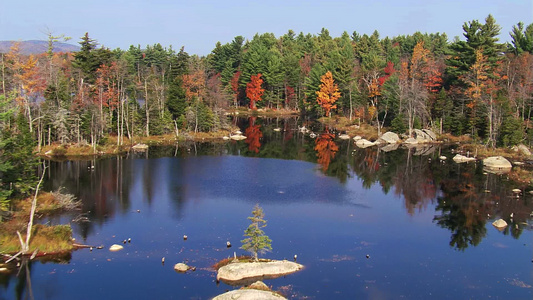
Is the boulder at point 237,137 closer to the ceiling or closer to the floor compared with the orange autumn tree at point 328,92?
closer to the floor

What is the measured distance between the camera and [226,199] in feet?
145

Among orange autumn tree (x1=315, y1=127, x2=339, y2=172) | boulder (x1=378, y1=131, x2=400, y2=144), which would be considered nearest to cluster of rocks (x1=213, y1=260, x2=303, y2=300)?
orange autumn tree (x1=315, y1=127, x2=339, y2=172)

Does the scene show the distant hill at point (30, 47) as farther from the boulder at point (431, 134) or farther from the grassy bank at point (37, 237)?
the boulder at point (431, 134)

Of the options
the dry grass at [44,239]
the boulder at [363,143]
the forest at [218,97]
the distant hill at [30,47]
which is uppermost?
the distant hill at [30,47]

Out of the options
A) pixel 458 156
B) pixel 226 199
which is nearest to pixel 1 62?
pixel 226 199

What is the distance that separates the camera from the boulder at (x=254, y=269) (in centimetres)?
2888

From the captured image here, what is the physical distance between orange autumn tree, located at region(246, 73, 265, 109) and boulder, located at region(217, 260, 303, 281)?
8593 cm

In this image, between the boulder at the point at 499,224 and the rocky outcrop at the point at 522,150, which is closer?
the boulder at the point at 499,224

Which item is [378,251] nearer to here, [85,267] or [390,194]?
[390,194]

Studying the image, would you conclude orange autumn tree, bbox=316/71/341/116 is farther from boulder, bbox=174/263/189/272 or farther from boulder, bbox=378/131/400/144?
boulder, bbox=174/263/189/272

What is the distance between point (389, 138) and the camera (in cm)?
7762

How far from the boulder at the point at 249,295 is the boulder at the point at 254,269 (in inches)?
109

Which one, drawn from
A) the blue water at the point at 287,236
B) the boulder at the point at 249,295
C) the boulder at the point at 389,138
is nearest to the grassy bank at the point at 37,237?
the blue water at the point at 287,236

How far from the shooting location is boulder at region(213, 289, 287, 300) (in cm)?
2522
